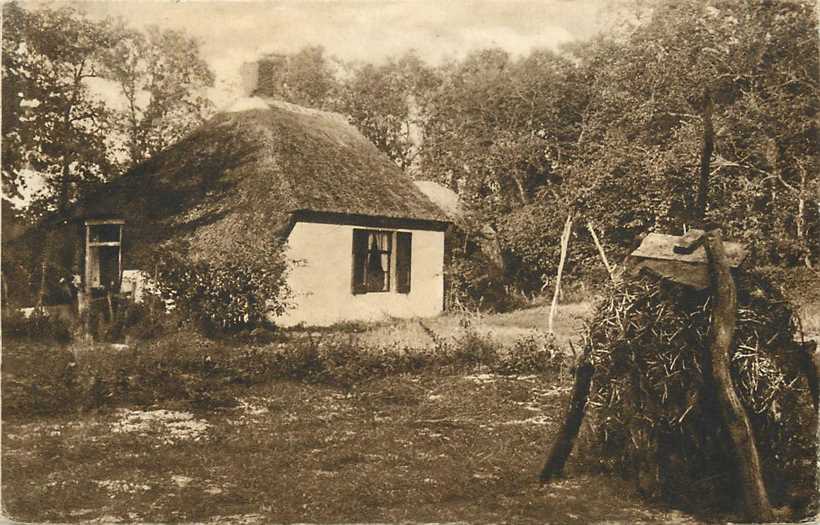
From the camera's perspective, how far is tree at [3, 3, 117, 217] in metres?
5.25

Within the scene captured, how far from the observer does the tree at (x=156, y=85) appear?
5676 mm

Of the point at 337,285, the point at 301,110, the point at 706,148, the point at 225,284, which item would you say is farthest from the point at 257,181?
the point at 706,148

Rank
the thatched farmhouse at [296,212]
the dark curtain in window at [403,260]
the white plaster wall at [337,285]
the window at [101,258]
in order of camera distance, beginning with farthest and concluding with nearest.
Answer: the dark curtain in window at [403,260]
the white plaster wall at [337,285]
the thatched farmhouse at [296,212]
the window at [101,258]

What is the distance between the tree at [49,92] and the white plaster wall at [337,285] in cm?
352

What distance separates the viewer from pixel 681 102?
6875 mm

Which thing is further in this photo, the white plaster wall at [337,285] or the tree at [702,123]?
the white plaster wall at [337,285]

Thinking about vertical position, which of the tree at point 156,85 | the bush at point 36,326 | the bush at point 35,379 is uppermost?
the tree at point 156,85

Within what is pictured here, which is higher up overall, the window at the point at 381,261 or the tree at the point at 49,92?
the tree at the point at 49,92

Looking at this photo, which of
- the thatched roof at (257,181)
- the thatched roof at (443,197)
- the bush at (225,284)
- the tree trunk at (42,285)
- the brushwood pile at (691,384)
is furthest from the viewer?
the thatched roof at (443,197)

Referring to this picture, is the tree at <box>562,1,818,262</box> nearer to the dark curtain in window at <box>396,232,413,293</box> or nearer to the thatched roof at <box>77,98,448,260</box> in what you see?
the thatched roof at <box>77,98,448,260</box>

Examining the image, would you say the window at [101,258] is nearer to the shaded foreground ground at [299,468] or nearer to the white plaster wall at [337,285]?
the shaded foreground ground at [299,468]

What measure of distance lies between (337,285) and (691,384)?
23.9 feet

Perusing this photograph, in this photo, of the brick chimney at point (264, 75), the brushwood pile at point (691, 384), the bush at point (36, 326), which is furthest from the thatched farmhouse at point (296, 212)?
the brushwood pile at point (691, 384)

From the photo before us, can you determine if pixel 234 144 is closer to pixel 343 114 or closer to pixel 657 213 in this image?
pixel 343 114
